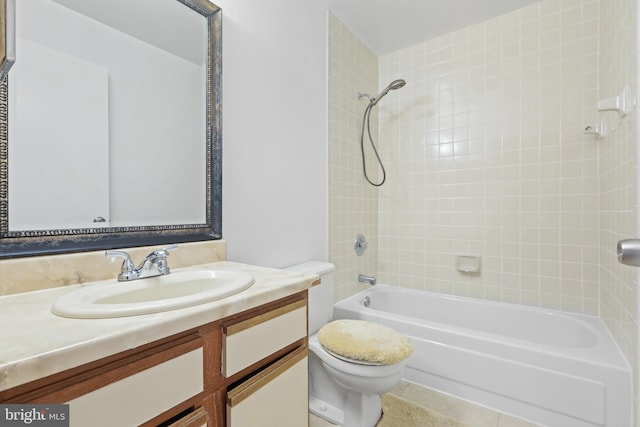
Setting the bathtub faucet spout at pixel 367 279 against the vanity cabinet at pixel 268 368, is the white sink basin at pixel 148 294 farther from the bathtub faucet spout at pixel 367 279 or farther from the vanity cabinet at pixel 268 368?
the bathtub faucet spout at pixel 367 279

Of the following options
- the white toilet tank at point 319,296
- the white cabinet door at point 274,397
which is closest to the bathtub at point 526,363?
the white toilet tank at point 319,296

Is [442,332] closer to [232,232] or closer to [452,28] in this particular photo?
[232,232]

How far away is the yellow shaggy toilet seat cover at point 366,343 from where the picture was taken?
3.84 ft

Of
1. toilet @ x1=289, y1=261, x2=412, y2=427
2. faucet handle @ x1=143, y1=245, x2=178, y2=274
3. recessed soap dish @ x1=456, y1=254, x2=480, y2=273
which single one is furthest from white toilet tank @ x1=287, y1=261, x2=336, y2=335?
A: recessed soap dish @ x1=456, y1=254, x2=480, y2=273

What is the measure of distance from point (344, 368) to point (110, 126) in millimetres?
1270

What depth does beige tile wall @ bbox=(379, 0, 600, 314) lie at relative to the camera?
1813 mm

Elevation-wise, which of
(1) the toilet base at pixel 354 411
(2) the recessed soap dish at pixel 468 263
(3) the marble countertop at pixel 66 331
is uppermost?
(3) the marble countertop at pixel 66 331

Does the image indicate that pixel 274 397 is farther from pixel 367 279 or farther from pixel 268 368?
pixel 367 279

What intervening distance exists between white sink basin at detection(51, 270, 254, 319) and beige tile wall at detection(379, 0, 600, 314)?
1802 millimetres

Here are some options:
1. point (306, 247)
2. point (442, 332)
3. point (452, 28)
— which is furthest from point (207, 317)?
point (452, 28)

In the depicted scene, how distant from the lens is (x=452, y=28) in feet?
7.14

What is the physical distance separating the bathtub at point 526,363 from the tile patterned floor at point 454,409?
0.03m

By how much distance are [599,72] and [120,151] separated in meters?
2.57

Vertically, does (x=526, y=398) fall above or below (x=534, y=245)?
below
